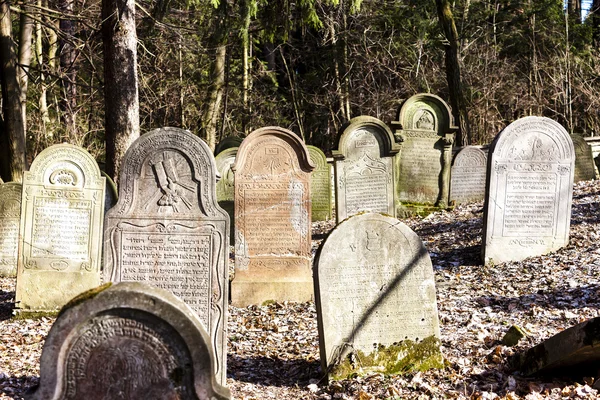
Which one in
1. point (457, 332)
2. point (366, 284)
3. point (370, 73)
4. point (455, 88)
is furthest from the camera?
point (370, 73)

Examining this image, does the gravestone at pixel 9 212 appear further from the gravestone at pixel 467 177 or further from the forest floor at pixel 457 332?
the gravestone at pixel 467 177

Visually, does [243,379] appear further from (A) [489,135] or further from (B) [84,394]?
(A) [489,135]

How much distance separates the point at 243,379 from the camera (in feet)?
20.3

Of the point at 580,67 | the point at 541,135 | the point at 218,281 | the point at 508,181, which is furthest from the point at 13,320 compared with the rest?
the point at 580,67

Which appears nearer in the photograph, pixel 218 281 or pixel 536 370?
pixel 536 370

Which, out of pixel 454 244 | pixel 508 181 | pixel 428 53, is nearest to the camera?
pixel 508 181

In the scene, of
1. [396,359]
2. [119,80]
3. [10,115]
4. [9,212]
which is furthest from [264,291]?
[10,115]

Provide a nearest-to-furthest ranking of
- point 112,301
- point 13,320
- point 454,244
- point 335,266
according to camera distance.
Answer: point 112,301
point 335,266
point 13,320
point 454,244

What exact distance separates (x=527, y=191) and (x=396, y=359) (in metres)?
4.35

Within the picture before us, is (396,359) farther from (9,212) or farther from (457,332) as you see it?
(9,212)

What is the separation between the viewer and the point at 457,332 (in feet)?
22.4

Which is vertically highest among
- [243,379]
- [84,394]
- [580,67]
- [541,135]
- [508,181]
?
[580,67]

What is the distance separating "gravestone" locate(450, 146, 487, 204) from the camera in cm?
1455

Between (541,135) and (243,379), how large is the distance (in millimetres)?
5352
